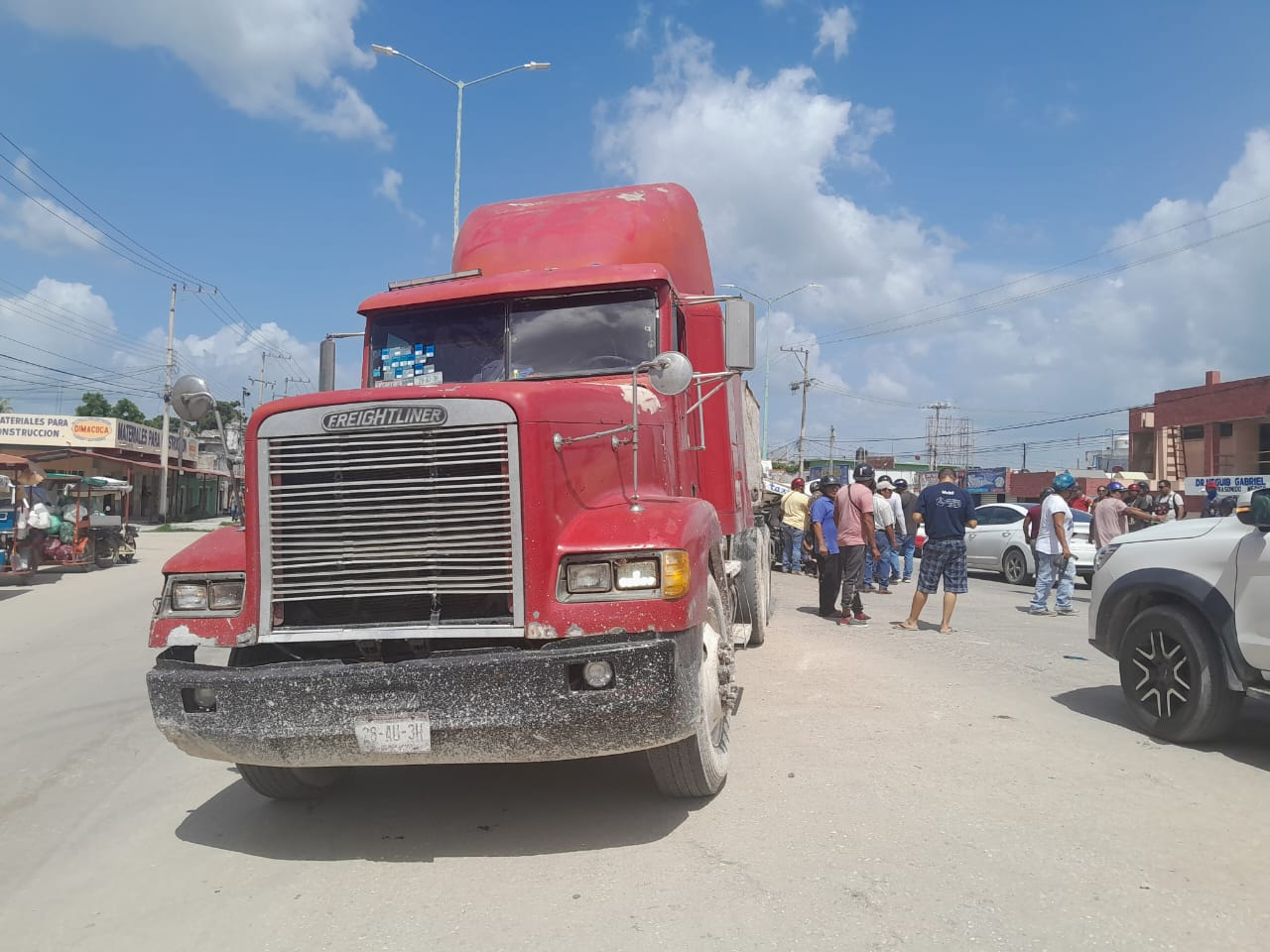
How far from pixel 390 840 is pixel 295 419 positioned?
1.89 m

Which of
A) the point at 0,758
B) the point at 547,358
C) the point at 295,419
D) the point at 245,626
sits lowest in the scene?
the point at 0,758

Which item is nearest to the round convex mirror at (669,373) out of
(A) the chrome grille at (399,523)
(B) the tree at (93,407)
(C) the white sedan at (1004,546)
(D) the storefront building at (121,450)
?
(A) the chrome grille at (399,523)

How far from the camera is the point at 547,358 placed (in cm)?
533

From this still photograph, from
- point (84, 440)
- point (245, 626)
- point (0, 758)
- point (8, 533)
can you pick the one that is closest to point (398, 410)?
point (245, 626)

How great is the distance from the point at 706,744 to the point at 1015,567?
1343 cm

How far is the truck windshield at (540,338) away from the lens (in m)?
5.31

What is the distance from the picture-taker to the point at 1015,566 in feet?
52.1

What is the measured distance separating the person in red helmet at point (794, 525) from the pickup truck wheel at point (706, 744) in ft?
31.7

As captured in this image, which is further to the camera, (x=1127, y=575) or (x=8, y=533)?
(x=8, y=533)

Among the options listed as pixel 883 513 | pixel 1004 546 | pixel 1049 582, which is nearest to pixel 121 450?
pixel 1004 546

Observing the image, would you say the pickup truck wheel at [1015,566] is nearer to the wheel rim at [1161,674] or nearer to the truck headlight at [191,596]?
the wheel rim at [1161,674]

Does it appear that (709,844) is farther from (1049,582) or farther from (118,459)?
(118,459)

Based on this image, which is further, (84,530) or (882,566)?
(84,530)

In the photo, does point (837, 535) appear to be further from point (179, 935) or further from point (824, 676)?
point (179, 935)
